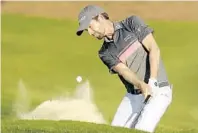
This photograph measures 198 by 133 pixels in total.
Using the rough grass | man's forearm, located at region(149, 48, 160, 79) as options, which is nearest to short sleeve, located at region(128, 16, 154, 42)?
man's forearm, located at region(149, 48, 160, 79)

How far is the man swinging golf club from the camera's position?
4.05 m

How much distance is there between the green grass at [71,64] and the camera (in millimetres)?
7781

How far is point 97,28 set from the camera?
4.05 m

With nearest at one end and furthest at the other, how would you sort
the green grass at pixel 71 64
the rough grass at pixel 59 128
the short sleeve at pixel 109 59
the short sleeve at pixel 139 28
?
the rough grass at pixel 59 128, the short sleeve at pixel 139 28, the short sleeve at pixel 109 59, the green grass at pixel 71 64

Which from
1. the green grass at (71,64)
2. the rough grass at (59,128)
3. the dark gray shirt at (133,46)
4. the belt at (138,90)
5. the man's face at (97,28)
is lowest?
the green grass at (71,64)

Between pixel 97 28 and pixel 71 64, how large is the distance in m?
5.05

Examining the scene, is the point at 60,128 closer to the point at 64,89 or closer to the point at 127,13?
the point at 64,89

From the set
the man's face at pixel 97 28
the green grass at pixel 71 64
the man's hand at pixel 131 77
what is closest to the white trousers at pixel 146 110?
the man's hand at pixel 131 77

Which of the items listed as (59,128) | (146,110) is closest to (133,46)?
(146,110)

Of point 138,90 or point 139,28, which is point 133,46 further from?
point 138,90

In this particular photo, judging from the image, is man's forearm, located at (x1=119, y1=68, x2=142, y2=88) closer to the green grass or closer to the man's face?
the man's face

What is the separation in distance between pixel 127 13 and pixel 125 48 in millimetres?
7037

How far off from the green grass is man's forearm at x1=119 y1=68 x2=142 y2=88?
286cm

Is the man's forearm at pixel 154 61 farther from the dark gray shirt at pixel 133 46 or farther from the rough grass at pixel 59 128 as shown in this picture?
the rough grass at pixel 59 128
